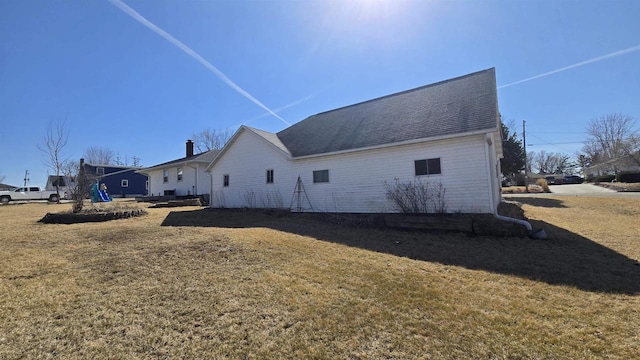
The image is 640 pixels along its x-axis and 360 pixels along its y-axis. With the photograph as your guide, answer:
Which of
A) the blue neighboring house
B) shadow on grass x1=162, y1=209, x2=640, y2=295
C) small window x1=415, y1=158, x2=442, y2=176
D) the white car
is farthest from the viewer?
the blue neighboring house

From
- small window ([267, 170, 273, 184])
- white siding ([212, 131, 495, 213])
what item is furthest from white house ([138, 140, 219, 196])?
small window ([267, 170, 273, 184])

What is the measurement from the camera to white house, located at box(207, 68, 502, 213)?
30.7 feet

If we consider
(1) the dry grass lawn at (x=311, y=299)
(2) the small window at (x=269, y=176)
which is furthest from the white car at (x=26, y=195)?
(1) the dry grass lawn at (x=311, y=299)

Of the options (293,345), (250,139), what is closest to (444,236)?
(293,345)

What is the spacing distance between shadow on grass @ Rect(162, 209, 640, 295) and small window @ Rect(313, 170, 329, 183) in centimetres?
358

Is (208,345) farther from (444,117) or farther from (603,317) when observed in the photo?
(444,117)

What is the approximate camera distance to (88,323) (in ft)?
9.87

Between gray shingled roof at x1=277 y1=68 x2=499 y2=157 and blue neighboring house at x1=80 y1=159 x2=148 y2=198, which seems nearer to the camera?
gray shingled roof at x1=277 y1=68 x2=499 y2=157

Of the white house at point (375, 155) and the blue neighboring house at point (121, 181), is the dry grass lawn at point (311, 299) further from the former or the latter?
the blue neighboring house at point (121, 181)

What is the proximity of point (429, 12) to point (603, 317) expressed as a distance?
10.2 metres

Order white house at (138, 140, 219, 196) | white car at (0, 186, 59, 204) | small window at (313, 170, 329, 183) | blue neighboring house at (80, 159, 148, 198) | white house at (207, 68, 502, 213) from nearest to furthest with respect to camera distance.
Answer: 1. white house at (207, 68, 502, 213)
2. small window at (313, 170, 329, 183)
3. white house at (138, 140, 219, 196)
4. white car at (0, 186, 59, 204)
5. blue neighboring house at (80, 159, 148, 198)

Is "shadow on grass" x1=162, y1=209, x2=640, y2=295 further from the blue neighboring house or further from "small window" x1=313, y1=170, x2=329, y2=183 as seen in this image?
the blue neighboring house

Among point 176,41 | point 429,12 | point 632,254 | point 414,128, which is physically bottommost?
point 632,254

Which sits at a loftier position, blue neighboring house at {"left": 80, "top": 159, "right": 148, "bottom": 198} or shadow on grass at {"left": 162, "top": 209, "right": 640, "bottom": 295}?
blue neighboring house at {"left": 80, "top": 159, "right": 148, "bottom": 198}
